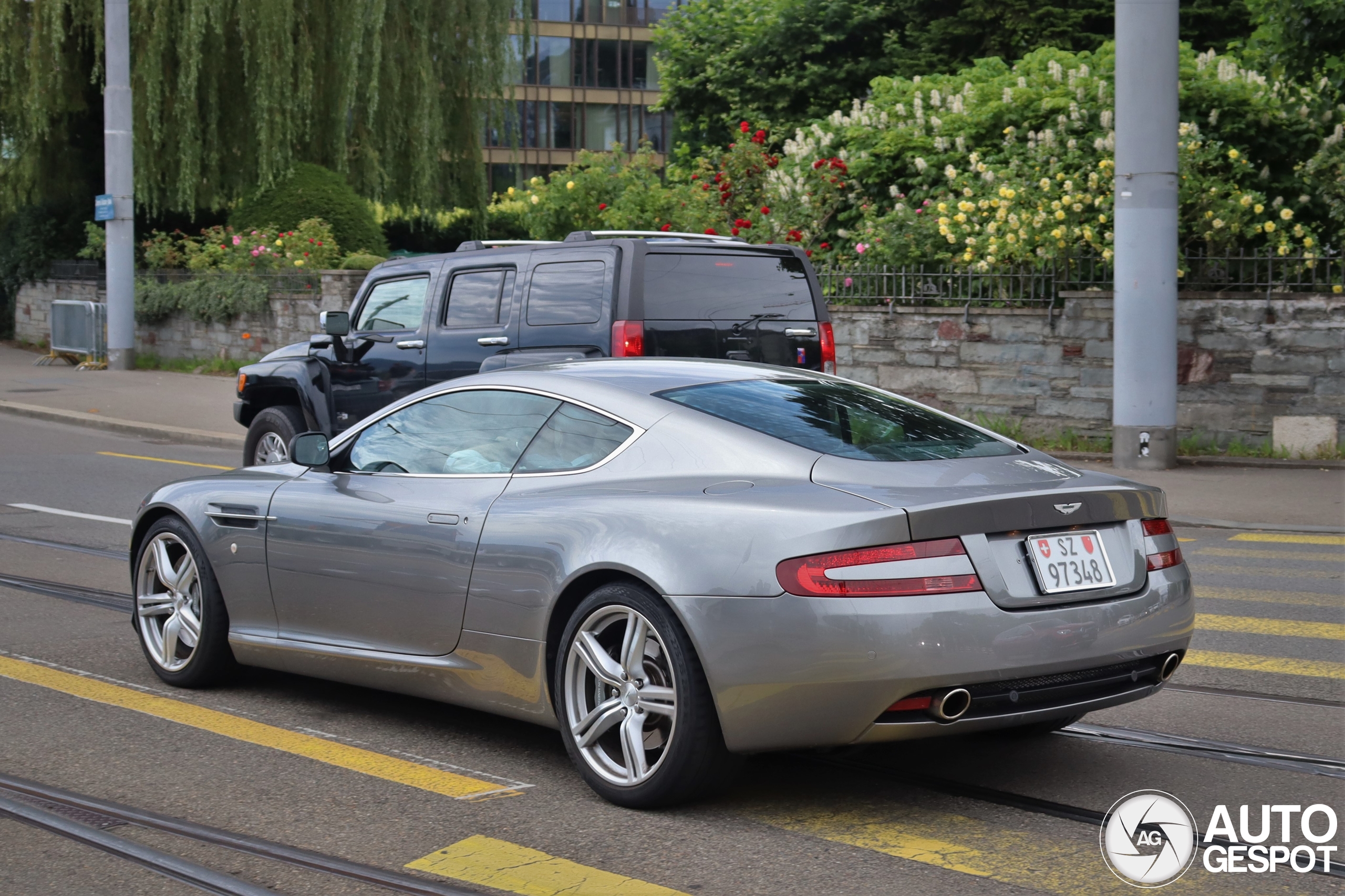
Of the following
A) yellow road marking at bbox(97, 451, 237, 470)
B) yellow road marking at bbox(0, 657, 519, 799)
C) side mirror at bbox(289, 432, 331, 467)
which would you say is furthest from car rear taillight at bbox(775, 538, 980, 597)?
yellow road marking at bbox(97, 451, 237, 470)

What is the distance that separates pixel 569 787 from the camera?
4.90 meters

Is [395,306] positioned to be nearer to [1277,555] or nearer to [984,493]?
[1277,555]

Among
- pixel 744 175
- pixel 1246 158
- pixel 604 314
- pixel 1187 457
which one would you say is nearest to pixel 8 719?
pixel 604 314

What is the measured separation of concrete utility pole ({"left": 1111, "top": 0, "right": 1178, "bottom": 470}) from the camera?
13.5 meters

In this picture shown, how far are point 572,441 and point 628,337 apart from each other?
4902 millimetres

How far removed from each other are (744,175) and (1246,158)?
6599mm

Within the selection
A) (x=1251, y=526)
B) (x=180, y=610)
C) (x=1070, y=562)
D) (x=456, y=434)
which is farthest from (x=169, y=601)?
(x=1251, y=526)

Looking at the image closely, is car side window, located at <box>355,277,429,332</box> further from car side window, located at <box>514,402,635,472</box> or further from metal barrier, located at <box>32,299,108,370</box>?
metal barrier, located at <box>32,299,108,370</box>

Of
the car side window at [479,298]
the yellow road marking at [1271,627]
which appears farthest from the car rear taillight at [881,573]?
the car side window at [479,298]

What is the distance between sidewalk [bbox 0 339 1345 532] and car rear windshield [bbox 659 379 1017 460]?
6.58 metres

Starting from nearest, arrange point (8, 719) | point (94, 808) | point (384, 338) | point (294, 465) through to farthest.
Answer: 1. point (94, 808)
2. point (8, 719)
3. point (294, 465)
4. point (384, 338)

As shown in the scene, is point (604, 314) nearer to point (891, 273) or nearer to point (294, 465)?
point (294, 465)

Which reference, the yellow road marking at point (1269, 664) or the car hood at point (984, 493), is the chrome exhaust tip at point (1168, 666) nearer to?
the car hood at point (984, 493)

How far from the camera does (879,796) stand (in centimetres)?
479
